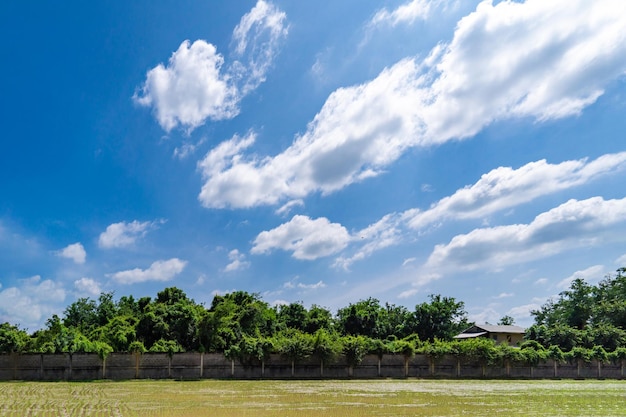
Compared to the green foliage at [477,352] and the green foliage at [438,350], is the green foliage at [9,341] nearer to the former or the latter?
the green foliage at [438,350]

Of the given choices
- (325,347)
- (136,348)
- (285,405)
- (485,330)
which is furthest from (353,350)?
(485,330)

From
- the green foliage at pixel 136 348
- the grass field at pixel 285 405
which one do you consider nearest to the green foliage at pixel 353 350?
the grass field at pixel 285 405

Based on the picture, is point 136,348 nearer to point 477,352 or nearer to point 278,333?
point 278,333

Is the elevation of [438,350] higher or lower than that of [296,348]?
lower

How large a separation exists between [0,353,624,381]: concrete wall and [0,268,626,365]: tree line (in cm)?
51

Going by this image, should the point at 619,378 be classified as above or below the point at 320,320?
below

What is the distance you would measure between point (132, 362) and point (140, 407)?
14694 millimetres

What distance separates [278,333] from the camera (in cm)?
3556

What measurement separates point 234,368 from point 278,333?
7406 millimetres

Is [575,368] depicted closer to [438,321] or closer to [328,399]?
[438,321]

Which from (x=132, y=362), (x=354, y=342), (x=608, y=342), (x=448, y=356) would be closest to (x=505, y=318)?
(x=608, y=342)

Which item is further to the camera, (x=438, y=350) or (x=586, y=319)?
(x=586, y=319)

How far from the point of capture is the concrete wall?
85.4 feet

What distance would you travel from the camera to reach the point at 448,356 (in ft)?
104
